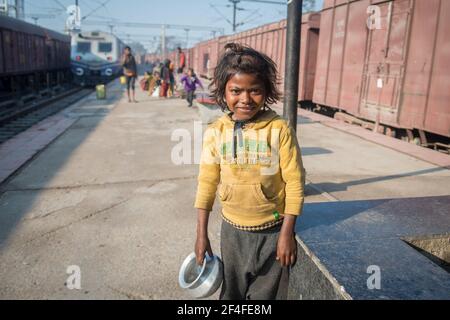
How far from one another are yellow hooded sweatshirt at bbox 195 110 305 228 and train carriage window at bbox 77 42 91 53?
76.4ft

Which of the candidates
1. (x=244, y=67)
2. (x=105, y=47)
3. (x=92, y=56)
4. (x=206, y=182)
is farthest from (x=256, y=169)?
(x=105, y=47)

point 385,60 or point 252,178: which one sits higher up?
point 385,60

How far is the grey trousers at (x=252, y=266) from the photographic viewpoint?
6.25ft

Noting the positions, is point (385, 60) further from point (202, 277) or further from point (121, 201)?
point (202, 277)

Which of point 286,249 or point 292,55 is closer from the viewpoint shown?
point 286,249

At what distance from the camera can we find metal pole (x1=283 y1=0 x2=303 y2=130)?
383 cm

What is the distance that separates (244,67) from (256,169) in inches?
19.4

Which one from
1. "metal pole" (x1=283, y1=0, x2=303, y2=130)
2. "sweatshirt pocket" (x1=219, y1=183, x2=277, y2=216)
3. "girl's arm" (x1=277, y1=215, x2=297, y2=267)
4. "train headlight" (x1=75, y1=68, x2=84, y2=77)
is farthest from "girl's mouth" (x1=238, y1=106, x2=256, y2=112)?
"train headlight" (x1=75, y1=68, x2=84, y2=77)

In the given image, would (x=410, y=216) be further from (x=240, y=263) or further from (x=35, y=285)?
(x=35, y=285)

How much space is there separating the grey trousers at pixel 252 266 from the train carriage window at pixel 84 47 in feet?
76.8

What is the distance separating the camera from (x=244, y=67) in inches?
69.3

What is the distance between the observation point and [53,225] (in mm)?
3627
